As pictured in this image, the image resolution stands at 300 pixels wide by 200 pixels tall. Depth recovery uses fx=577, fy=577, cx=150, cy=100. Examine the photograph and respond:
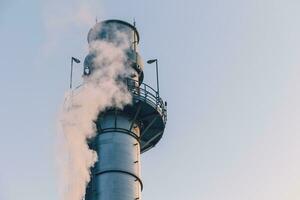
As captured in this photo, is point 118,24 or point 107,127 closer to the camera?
point 107,127

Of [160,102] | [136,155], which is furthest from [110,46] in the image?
[136,155]

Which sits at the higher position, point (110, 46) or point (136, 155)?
point (110, 46)

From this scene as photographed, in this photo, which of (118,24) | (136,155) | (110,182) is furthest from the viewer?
(118,24)

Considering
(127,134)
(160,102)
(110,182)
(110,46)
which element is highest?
(110,46)

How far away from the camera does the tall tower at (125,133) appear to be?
1229 inches

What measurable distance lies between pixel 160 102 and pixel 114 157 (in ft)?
17.0

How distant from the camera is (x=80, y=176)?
31.7m

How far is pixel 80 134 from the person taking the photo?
33094mm

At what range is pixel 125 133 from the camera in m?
33.2

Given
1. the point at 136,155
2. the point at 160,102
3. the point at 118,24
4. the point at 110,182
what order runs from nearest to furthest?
the point at 110,182, the point at 136,155, the point at 160,102, the point at 118,24

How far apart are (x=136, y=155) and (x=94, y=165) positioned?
2.54m

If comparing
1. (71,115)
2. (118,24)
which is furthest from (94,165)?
(118,24)

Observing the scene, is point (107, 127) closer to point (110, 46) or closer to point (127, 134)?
point (127, 134)

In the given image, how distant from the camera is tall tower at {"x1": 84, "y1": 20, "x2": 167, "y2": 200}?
102 ft
